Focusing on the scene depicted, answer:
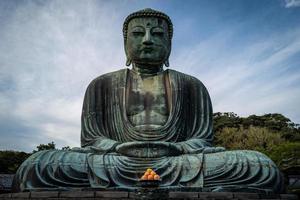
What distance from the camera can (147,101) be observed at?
991 centimetres

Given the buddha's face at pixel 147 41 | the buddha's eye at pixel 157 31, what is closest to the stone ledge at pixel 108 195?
the buddha's face at pixel 147 41

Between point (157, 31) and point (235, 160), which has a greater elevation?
point (157, 31)

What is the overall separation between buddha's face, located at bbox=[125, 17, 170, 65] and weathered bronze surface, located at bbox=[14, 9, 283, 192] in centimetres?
2

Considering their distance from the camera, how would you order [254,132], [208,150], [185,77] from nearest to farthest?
[208,150], [185,77], [254,132]

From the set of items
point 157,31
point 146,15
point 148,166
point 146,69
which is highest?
point 146,15

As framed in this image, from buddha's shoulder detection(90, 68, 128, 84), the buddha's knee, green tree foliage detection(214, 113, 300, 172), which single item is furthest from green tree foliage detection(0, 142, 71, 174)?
the buddha's knee

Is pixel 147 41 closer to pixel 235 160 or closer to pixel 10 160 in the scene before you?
pixel 235 160

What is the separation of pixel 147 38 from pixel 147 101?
144 cm

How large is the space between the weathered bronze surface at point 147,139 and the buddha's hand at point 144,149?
0.06 feet

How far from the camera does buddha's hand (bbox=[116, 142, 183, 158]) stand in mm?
8602

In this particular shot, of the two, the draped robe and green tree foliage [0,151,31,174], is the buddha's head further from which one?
green tree foliage [0,151,31,174]

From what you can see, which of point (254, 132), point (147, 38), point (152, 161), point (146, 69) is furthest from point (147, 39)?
point (254, 132)

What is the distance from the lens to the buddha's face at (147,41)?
10172mm

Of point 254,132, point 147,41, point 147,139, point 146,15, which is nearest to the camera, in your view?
point 147,139
